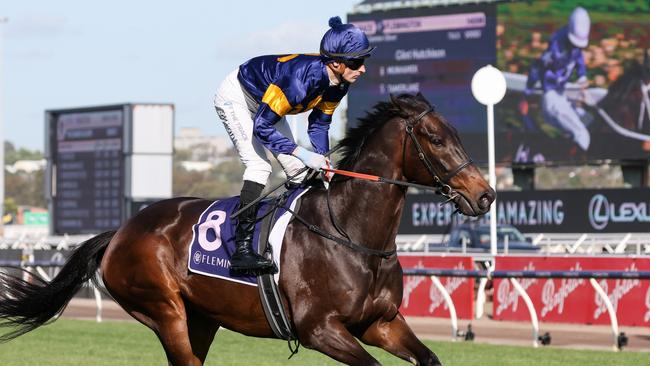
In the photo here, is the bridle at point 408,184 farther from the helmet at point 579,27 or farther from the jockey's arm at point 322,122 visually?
the helmet at point 579,27

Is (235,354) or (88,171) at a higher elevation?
(88,171)

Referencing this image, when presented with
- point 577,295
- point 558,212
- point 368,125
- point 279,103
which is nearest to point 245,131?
point 279,103

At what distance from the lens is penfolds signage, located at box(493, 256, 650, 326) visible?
13203 millimetres

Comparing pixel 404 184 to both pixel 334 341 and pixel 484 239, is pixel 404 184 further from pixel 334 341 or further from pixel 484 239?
pixel 484 239

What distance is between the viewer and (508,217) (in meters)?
24.3

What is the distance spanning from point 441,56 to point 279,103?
18.3m

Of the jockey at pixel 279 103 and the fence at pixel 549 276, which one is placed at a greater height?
the jockey at pixel 279 103

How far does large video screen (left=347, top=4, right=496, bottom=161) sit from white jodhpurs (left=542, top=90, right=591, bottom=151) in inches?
51.8

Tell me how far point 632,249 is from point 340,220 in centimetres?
1577

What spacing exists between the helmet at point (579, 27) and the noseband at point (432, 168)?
17.7m

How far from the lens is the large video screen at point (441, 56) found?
937 inches

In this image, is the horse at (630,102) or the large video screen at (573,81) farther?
the large video screen at (573,81)

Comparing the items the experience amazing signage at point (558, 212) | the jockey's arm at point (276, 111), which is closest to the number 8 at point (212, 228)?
the jockey's arm at point (276, 111)

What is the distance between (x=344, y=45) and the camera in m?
6.00
